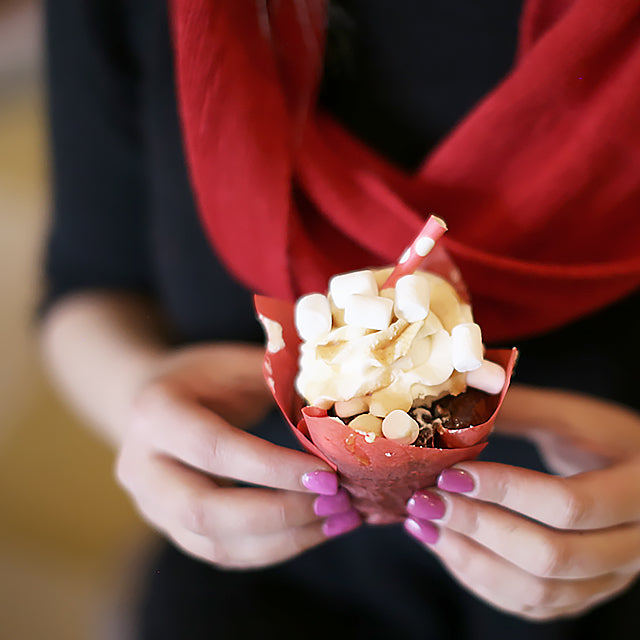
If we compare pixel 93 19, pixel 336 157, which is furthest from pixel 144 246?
pixel 336 157

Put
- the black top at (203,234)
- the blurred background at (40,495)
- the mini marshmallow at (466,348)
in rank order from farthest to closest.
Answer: the blurred background at (40,495)
the black top at (203,234)
the mini marshmallow at (466,348)

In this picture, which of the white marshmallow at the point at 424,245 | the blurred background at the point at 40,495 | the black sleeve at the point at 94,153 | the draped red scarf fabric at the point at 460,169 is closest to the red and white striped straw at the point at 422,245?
the white marshmallow at the point at 424,245

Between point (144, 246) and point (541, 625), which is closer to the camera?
point (541, 625)

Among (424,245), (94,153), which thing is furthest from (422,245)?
(94,153)

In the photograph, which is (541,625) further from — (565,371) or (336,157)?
(336,157)

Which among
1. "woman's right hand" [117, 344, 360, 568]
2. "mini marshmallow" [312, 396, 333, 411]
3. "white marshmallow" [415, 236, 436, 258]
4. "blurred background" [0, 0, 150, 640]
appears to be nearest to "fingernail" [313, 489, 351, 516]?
"woman's right hand" [117, 344, 360, 568]

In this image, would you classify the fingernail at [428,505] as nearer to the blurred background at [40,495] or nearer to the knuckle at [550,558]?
the knuckle at [550,558]

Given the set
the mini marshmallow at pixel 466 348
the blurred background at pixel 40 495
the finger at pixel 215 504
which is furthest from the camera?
the blurred background at pixel 40 495
